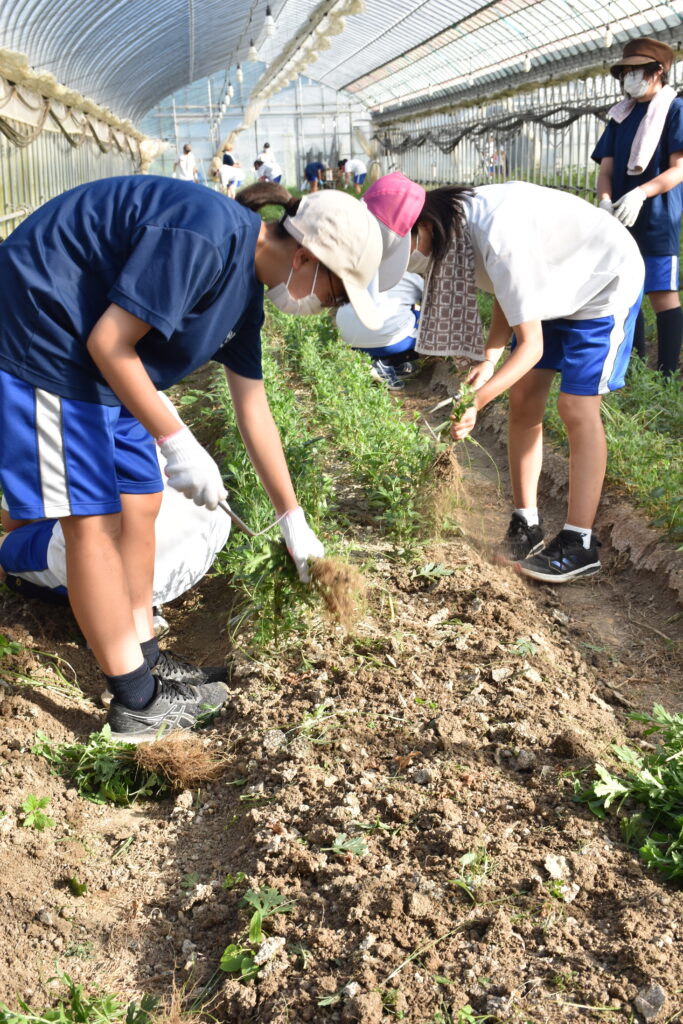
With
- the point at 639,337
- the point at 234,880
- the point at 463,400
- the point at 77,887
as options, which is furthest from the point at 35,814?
the point at 639,337

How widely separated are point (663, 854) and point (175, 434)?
143 cm

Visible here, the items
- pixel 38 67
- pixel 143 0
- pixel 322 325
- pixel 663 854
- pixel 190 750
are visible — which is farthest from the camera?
pixel 143 0

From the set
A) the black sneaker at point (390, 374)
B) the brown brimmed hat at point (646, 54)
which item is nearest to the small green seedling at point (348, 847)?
the brown brimmed hat at point (646, 54)

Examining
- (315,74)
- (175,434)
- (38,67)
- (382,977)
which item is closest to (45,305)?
(175,434)

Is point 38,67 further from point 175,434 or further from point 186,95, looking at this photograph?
point 186,95

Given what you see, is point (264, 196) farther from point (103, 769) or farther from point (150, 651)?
point (103, 769)

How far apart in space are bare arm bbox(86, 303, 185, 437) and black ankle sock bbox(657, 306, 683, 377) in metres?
3.63

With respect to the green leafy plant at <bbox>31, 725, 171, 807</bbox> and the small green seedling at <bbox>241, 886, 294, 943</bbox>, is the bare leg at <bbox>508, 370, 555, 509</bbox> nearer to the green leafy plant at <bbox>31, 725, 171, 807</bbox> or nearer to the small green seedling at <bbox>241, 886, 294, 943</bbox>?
the green leafy plant at <bbox>31, 725, 171, 807</bbox>

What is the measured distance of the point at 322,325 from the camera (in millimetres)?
7695

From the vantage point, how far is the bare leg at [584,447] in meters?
3.42

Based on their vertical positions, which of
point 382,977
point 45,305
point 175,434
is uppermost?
point 45,305

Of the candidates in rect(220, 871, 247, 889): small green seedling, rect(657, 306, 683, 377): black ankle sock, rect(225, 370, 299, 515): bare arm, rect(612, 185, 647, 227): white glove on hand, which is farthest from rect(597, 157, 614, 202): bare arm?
rect(220, 871, 247, 889): small green seedling

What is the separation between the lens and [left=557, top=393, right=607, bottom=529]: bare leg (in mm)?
3422

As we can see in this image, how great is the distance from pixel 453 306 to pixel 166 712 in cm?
157
